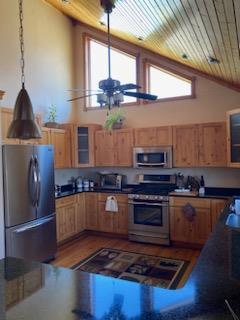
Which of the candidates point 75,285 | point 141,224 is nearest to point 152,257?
point 141,224

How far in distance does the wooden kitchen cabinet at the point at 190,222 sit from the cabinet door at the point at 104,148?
1592mm

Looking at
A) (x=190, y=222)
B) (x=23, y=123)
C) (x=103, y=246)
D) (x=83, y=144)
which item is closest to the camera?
(x=23, y=123)

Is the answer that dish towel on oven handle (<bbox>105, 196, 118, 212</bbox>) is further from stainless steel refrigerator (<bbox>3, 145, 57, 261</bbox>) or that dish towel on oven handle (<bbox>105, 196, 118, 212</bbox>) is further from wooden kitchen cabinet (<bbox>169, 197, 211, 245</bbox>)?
stainless steel refrigerator (<bbox>3, 145, 57, 261</bbox>)

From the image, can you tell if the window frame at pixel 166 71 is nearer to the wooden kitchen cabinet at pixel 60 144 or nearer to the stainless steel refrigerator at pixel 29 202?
the wooden kitchen cabinet at pixel 60 144

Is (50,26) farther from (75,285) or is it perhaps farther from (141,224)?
(75,285)

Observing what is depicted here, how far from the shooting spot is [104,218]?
5441 millimetres

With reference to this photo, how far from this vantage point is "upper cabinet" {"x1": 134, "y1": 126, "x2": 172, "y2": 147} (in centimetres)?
509

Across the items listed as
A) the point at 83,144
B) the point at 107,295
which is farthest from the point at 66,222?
the point at 107,295

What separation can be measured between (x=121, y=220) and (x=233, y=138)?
2589 millimetres

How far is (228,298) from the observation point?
1.29 metres

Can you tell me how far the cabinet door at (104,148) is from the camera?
559 centimetres

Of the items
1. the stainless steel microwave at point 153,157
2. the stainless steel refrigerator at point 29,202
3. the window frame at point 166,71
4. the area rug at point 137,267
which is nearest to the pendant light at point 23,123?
the stainless steel refrigerator at point 29,202

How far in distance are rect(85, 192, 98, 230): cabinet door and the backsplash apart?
681 millimetres

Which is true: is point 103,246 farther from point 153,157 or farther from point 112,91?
point 112,91
